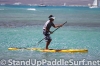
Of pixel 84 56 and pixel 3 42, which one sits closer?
pixel 84 56

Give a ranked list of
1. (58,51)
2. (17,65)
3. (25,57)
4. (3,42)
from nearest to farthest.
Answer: (17,65), (25,57), (58,51), (3,42)

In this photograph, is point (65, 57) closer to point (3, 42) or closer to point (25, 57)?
point (25, 57)

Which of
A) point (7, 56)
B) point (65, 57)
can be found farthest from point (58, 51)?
point (7, 56)

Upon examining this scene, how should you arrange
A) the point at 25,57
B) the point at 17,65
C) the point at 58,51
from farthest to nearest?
the point at 58,51 < the point at 25,57 < the point at 17,65

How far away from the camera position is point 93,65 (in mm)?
15188

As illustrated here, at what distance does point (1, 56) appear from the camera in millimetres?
16891

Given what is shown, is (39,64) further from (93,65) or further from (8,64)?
(93,65)

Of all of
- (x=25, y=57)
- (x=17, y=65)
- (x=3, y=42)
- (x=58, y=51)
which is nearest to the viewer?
(x=17, y=65)

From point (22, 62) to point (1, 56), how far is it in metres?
1.82

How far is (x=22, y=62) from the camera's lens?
1547 centimetres

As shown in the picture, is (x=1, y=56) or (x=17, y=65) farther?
(x=1, y=56)

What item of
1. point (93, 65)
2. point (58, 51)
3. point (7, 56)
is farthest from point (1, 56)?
point (93, 65)

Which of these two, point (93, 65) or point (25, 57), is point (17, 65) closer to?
point (25, 57)

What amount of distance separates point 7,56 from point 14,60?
1.10 metres
